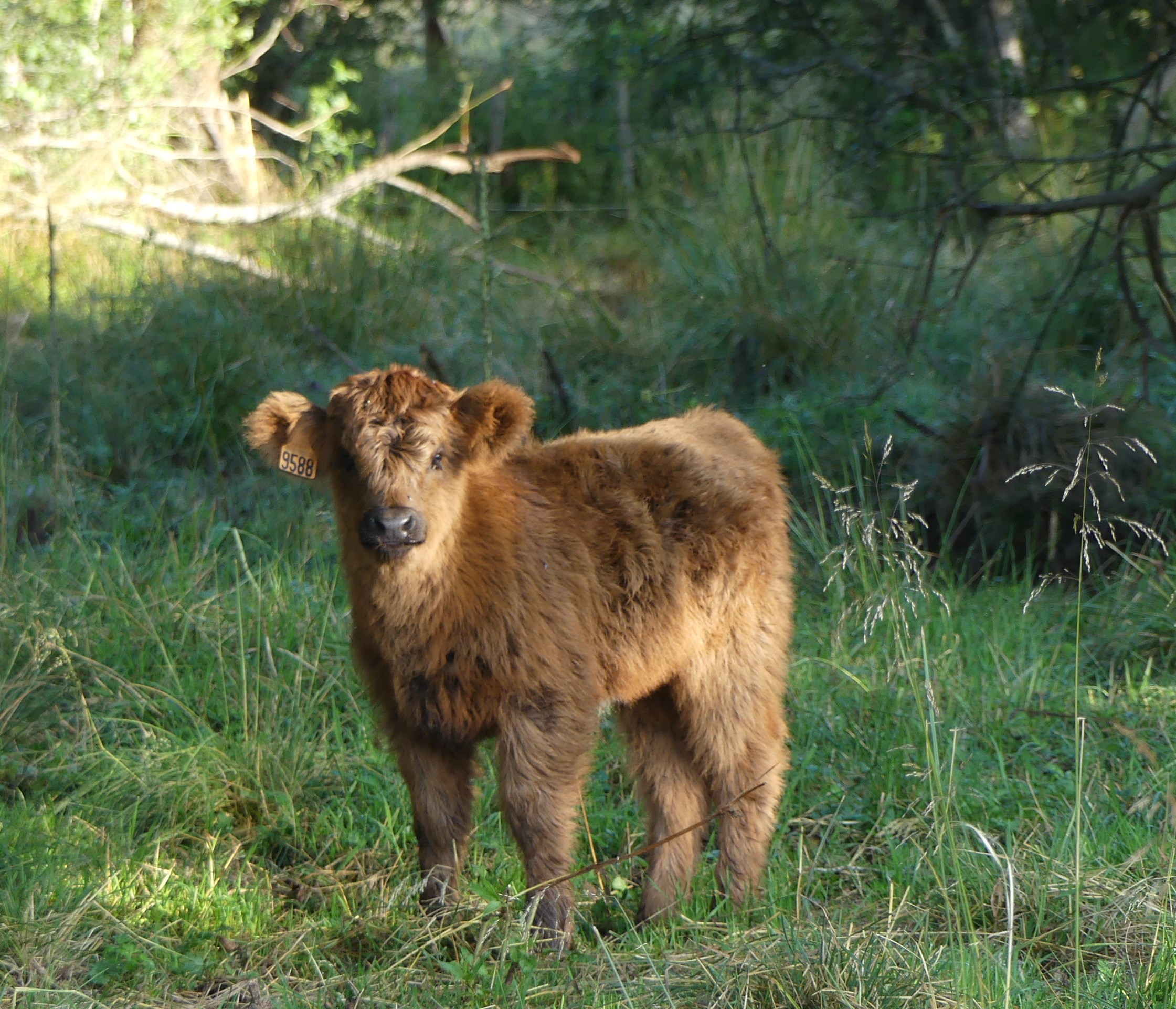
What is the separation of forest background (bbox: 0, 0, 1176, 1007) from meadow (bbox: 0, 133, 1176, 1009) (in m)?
0.03

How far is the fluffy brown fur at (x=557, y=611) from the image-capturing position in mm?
3666

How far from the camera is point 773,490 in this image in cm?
445

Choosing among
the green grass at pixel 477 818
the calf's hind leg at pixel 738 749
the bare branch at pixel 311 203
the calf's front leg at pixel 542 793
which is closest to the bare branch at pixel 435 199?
the bare branch at pixel 311 203

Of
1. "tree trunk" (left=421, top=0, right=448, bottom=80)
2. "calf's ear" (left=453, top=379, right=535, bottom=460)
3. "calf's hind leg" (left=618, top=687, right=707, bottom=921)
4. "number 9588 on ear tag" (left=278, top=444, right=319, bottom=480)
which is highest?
"tree trunk" (left=421, top=0, right=448, bottom=80)

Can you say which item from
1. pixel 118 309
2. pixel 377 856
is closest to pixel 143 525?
pixel 118 309

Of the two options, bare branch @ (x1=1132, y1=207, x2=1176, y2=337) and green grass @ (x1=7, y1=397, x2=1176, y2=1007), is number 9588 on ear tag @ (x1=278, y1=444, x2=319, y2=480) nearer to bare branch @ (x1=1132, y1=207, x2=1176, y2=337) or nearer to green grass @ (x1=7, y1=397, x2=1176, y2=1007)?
green grass @ (x1=7, y1=397, x2=1176, y2=1007)

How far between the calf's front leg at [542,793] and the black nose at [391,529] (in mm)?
572

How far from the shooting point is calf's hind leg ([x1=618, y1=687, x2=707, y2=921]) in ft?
13.7

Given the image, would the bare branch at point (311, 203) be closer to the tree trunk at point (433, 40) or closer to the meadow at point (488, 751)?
the meadow at point (488, 751)

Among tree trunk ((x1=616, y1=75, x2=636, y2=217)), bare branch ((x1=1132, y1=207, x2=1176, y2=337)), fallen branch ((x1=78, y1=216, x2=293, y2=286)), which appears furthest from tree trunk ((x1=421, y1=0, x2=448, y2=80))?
bare branch ((x1=1132, y1=207, x2=1176, y2=337))

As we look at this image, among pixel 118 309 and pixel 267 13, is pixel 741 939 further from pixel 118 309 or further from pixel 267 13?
pixel 267 13

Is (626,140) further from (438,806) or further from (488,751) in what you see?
(438,806)

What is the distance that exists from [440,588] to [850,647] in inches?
91.7

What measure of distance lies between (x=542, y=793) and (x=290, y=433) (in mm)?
1298
